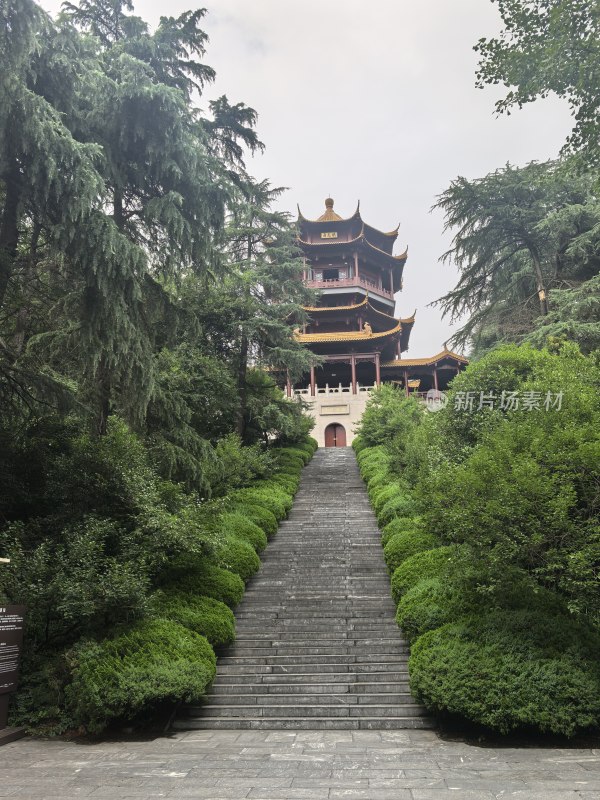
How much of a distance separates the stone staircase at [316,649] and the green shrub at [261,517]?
357 mm

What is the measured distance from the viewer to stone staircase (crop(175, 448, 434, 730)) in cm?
707

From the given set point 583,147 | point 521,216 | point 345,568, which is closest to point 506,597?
point 345,568

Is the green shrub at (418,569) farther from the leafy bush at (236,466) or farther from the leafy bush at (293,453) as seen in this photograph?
the leafy bush at (293,453)

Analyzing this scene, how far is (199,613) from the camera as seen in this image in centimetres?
831

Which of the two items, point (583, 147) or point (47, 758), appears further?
point (583, 147)

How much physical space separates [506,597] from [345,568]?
4.54m

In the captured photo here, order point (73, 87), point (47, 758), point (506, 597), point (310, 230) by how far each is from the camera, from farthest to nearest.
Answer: point (310, 230) < point (73, 87) < point (506, 597) < point (47, 758)

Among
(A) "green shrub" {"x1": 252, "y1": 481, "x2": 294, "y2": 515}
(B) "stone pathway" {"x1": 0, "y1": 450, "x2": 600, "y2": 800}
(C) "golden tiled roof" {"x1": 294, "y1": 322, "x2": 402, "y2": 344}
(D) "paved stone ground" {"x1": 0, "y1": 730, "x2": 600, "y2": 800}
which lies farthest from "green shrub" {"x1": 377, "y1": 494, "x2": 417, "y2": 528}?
(C) "golden tiled roof" {"x1": 294, "y1": 322, "x2": 402, "y2": 344}

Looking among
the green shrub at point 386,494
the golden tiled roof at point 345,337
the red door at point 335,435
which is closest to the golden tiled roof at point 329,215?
the golden tiled roof at point 345,337

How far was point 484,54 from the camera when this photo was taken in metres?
9.60

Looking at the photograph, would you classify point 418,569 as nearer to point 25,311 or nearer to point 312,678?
point 312,678

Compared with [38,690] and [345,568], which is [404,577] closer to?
[345,568]

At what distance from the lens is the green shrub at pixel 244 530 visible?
11454 mm

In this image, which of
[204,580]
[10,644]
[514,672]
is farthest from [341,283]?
[10,644]
